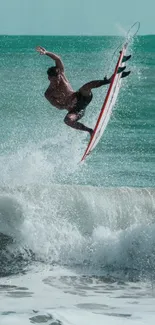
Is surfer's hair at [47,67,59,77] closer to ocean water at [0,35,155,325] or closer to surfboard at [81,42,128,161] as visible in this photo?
surfboard at [81,42,128,161]

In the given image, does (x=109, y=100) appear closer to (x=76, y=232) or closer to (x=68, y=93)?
(x=68, y=93)

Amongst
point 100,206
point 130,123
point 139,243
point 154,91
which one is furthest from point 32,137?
point 154,91

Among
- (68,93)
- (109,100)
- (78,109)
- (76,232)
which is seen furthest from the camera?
(76,232)

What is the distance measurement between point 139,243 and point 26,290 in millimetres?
2414

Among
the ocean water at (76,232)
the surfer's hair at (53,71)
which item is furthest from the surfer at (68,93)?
the ocean water at (76,232)

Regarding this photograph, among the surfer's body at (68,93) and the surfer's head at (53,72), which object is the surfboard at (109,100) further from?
the surfer's head at (53,72)

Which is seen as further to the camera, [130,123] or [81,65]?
[81,65]

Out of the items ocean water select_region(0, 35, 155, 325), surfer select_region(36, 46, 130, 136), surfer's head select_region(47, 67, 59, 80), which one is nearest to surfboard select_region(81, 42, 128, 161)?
ocean water select_region(0, 35, 155, 325)

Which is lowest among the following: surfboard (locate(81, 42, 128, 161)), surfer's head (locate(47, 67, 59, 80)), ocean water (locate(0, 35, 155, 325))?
ocean water (locate(0, 35, 155, 325))

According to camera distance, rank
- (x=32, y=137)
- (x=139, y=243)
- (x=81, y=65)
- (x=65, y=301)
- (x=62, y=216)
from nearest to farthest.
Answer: (x=65, y=301) → (x=139, y=243) → (x=62, y=216) → (x=32, y=137) → (x=81, y=65)

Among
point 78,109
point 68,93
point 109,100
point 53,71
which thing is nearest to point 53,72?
point 53,71

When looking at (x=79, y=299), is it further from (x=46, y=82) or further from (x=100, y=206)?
(x=46, y=82)

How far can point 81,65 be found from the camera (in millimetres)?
44312

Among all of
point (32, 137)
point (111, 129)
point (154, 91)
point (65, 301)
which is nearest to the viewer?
point (65, 301)
